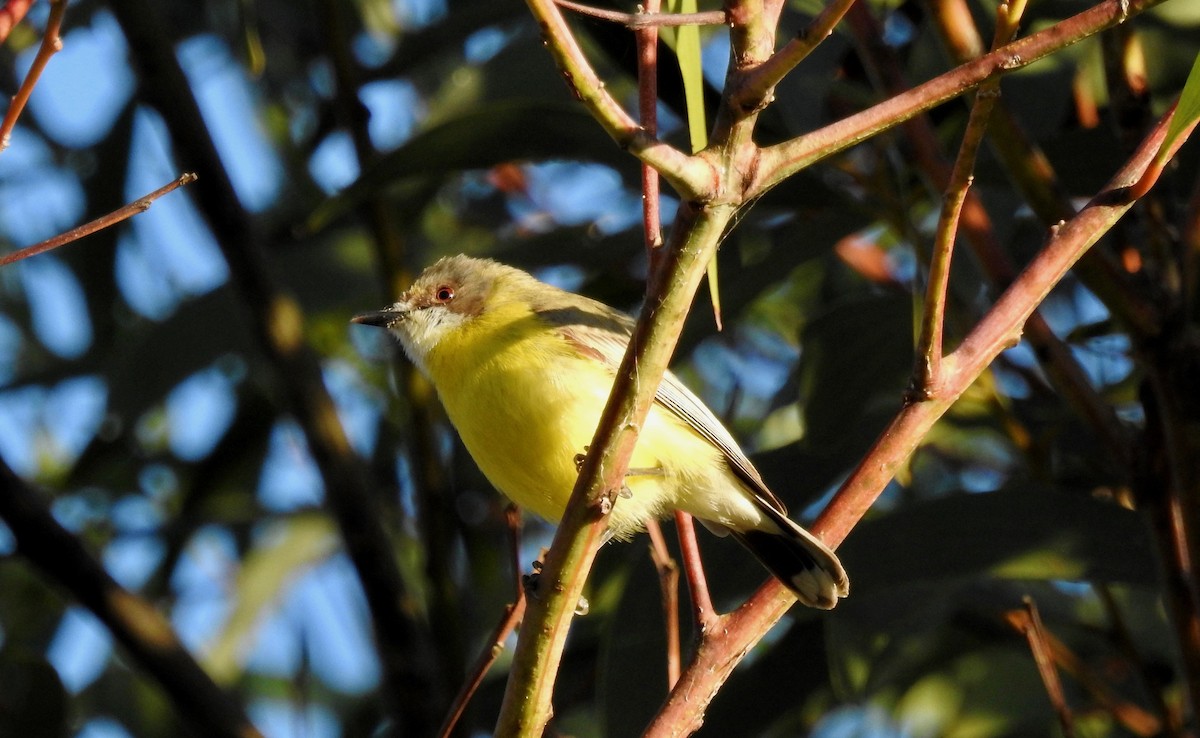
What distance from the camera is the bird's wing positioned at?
2.98 m

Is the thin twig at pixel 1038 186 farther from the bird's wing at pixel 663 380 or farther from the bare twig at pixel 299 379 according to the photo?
the bare twig at pixel 299 379

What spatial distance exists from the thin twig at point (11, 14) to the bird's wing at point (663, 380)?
1561 mm

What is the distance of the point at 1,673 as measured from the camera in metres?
3.25

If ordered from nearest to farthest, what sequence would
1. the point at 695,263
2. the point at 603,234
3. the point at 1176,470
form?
the point at 695,263 < the point at 1176,470 < the point at 603,234

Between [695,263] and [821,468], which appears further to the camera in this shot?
[821,468]

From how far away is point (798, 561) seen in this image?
2852 millimetres

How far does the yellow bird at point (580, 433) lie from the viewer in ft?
9.85

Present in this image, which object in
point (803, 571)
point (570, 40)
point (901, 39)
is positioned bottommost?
point (803, 571)

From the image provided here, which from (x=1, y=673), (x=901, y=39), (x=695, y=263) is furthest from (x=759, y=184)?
(x=901, y=39)

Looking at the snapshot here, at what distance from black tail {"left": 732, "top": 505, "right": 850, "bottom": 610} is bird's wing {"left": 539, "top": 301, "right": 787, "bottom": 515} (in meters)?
0.07

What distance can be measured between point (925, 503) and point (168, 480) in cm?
293

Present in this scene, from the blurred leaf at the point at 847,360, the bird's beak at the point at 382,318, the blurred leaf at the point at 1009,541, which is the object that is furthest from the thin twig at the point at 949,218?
the bird's beak at the point at 382,318

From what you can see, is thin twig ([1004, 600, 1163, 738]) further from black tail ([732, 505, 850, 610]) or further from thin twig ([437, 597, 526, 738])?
thin twig ([437, 597, 526, 738])

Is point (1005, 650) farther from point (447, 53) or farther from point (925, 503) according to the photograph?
point (447, 53)
